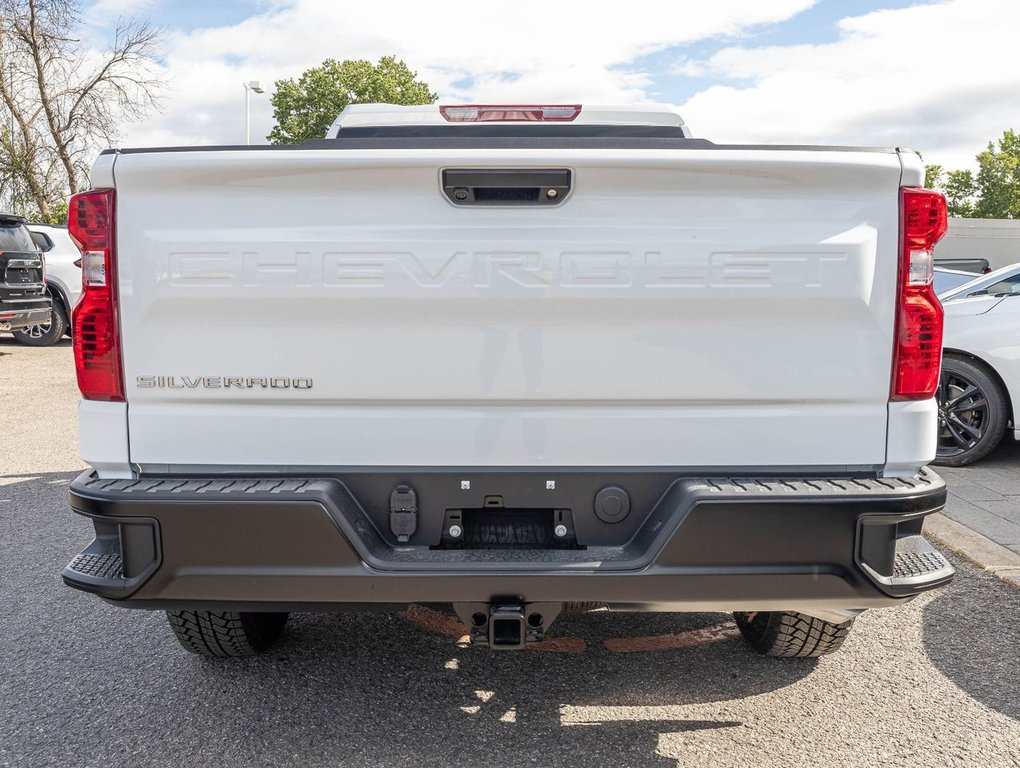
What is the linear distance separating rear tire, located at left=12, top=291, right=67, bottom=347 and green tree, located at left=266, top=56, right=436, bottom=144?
4050cm

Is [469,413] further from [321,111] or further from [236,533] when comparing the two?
[321,111]

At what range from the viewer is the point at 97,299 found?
2389mm

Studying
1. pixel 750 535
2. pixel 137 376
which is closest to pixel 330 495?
pixel 137 376

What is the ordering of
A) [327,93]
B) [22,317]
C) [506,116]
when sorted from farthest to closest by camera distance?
1. [327,93]
2. [22,317]
3. [506,116]

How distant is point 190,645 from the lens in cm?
325

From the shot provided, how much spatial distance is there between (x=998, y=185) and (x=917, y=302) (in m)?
79.8

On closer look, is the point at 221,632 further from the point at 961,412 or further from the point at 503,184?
the point at 961,412

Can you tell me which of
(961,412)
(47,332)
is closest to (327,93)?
(47,332)

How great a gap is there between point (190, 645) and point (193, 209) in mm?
1714

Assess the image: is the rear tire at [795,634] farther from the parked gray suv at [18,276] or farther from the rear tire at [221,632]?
the parked gray suv at [18,276]

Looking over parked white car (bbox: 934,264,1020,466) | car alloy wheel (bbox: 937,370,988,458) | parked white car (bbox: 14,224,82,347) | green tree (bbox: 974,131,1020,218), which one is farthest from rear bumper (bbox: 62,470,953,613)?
green tree (bbox: 974,131,1020,218)

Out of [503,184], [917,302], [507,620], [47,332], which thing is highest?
[503,184]

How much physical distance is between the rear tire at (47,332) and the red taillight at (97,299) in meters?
13.4

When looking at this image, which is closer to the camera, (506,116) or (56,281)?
(506,116)
